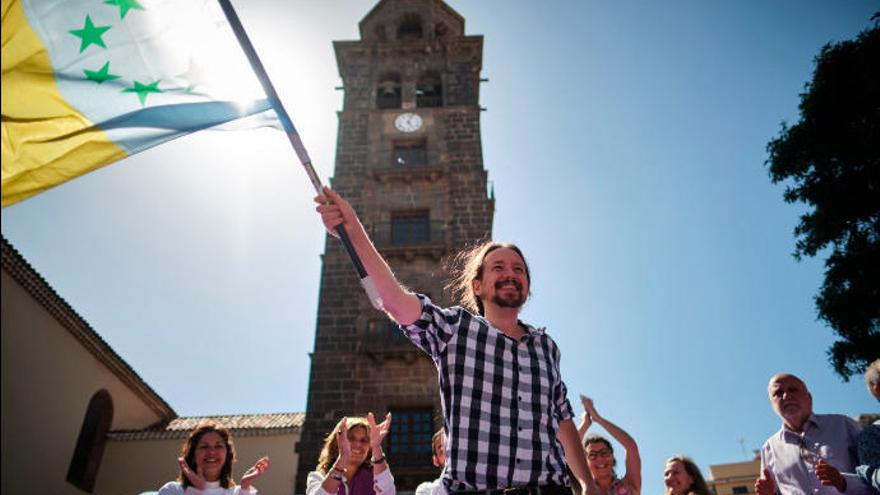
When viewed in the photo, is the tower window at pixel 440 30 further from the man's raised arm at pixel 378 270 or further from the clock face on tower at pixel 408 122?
the man's raised arm at pixel 378 270

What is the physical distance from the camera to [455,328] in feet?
7.22

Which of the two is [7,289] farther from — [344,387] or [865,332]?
[865,332]

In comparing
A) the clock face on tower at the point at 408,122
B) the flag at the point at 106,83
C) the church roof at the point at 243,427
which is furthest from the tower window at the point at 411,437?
the flag at the point at 106,83

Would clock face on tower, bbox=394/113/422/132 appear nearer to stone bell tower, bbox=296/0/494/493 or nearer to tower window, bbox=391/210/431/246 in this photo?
stone bell tower, bbox=296/0/494/493

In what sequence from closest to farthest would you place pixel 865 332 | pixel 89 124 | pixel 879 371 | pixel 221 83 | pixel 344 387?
pixel 89 124 < pixel 221 83 < pixel 879 371 < pixel 865 332 < pixel 344 387

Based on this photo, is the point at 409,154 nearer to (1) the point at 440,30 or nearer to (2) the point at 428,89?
(2) the point at 428,89

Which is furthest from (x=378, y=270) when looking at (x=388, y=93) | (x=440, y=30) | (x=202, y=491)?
(x=440, y=30)

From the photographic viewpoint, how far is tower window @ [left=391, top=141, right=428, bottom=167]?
58.6ft

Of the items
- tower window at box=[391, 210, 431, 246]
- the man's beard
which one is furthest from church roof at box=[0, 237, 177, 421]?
the man's beard

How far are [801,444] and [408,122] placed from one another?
16.2 metres

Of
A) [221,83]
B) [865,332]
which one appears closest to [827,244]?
[865,332]

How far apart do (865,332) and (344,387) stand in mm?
12166

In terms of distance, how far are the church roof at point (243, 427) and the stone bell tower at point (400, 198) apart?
3007 millimetres

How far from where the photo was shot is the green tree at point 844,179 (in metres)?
11.6
